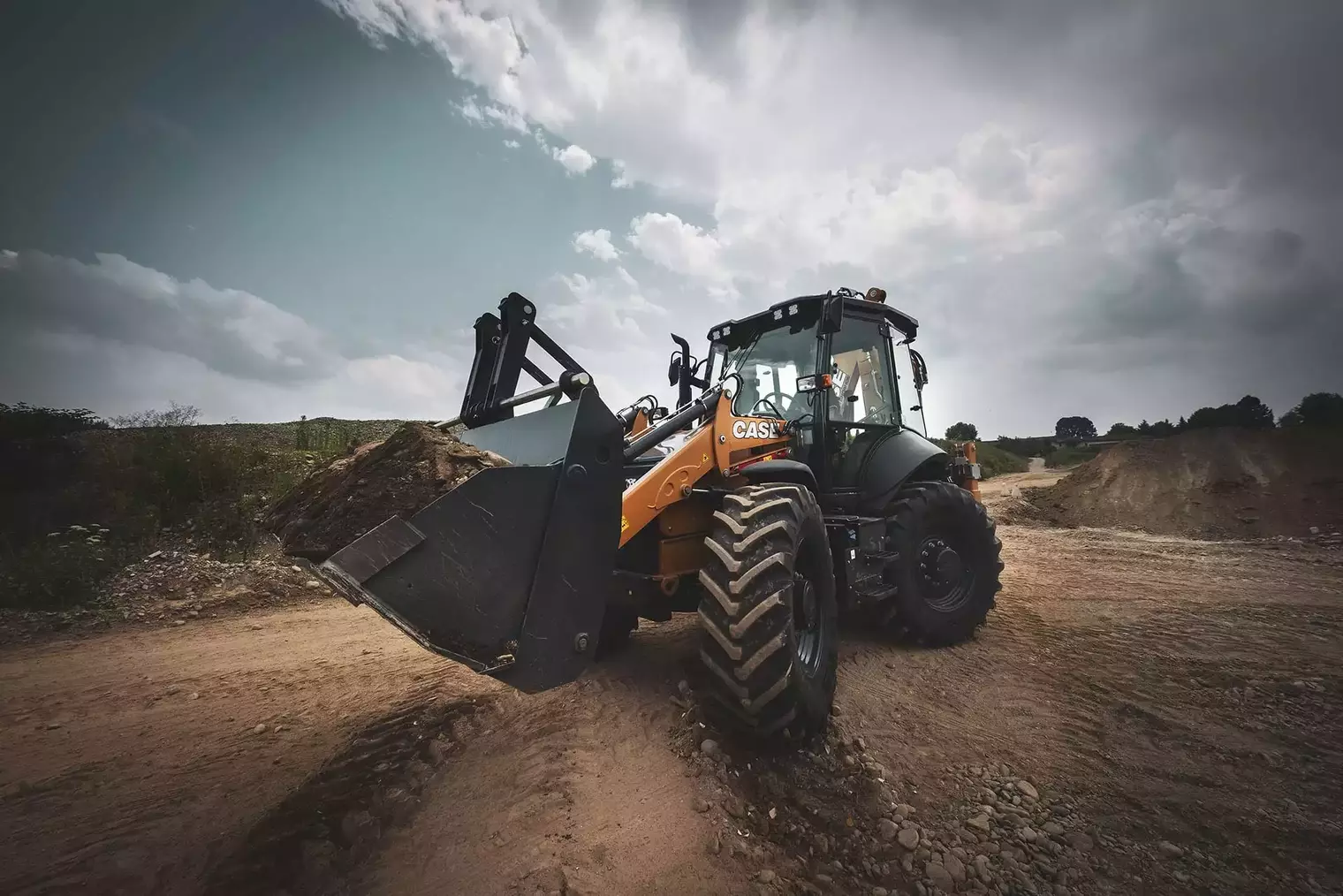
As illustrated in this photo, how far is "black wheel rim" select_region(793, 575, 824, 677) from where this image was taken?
11.1 ft

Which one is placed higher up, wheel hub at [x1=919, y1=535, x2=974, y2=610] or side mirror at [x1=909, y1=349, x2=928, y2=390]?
side mirror at [x1=909, y1=349, x2=928, y2=390]

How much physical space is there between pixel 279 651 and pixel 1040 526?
576 inches

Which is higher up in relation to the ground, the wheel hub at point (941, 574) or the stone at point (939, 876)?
the wheel hub at point (941, 574)

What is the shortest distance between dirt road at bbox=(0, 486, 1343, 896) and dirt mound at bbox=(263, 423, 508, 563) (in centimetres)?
122

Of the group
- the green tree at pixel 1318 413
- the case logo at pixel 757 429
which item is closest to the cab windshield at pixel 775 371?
the case logo at pixel 757 429

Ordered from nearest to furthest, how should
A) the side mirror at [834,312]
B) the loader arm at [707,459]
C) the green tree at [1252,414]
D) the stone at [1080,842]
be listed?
the stone at [1080,842], the loader arm at [707,459], the side mirror at [834,312], the green tree at [1252,414]

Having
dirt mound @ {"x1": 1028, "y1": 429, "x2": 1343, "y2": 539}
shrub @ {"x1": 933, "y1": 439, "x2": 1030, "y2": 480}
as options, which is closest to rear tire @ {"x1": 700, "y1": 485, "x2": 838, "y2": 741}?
dirt mound @ {"x1": 1028, "y1": 429, "x2": 1343, "y2": 539}

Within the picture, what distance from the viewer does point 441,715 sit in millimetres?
3371

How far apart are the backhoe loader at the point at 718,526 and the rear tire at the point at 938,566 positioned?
17 millimetres

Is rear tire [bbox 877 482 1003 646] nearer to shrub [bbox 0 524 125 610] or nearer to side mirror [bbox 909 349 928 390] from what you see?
side mirror [bbox 909 349 928 390]

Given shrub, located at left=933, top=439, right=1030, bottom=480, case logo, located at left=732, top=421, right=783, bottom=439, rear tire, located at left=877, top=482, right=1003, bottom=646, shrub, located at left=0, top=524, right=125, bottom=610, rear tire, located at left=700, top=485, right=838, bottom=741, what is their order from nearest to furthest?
rear tire, located at left=700, top=485, right=838, bottom=741 < case logo, located at left=732, top=421, right=783, bottom=439 < rear tire, located at left=877, top=482, right=1003, bottom=646 < shrub, located at left=0, top=524, right=125, bottom=610 < shrub, located at left=933, top=439, right=1030, bottom=480

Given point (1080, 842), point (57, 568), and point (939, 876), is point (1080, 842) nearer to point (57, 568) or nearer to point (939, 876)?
point (939, 876)

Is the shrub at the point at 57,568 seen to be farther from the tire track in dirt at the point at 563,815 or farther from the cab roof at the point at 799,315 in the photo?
the cab roof at the point at 799,315

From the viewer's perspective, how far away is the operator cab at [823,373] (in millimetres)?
4828
